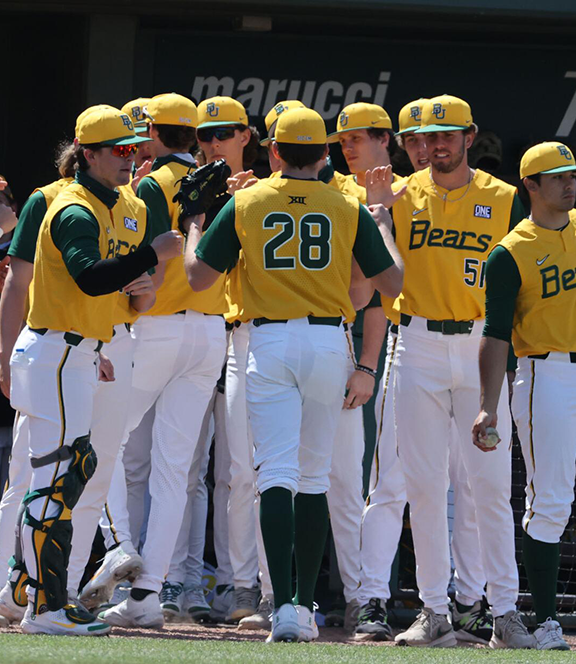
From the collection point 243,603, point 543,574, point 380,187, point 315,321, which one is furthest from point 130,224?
point 543,574

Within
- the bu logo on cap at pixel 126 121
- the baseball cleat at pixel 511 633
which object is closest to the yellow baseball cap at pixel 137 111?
the bu logo on cap at pixel 126 121

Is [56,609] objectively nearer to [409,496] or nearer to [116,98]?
[409,496]

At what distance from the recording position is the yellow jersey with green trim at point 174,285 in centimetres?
582

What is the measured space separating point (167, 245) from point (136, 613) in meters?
1.63

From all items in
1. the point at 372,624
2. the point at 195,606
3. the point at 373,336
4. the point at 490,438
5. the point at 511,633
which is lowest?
the point at 195,606

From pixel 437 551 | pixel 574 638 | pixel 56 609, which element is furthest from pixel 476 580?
pixel 56 609

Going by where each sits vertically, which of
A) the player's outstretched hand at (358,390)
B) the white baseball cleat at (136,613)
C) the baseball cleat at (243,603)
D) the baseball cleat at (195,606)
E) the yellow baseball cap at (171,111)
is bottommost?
the baseball cleat at (195,606)

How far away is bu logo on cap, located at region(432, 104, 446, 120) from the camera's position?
222 inches

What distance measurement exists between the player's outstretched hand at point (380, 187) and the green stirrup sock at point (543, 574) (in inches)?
57.0

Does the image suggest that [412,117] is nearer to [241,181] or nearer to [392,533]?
[241,181]

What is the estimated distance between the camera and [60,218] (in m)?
4.74

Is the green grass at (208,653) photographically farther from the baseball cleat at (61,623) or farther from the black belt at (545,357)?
the black belt at (545,357)

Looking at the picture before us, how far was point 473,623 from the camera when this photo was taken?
5785 millimetres

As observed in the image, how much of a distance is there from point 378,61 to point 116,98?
1.53 m
